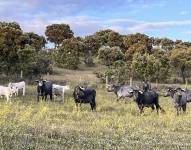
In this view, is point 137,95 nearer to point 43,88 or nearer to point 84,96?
point 84,96

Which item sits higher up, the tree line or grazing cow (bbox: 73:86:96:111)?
the tree line

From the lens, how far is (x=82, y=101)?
32.1 meters

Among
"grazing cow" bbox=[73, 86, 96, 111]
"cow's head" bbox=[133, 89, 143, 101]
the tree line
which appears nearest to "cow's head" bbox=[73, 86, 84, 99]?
"grazing cow" bbox=[73, 86, 96, 111]

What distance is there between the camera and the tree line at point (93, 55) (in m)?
49.5

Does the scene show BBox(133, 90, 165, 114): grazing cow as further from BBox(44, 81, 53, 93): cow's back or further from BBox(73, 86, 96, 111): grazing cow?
BBox(44, 81, 53, 93): cow's back

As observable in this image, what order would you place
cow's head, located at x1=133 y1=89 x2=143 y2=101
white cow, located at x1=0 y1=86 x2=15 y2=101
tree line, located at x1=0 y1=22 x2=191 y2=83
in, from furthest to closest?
tree line, located at x1=0 y1=22 x2=191 y2=83 < white cow, located at x1=0 y1=86 x2=15 y2=101 < cow's head, located at x1=133 y1=89 x2=143 y2=101

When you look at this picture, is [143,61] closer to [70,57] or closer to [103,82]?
[103,82]

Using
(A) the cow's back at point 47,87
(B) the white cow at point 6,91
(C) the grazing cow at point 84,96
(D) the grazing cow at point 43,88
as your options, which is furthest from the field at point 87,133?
(A) the cow's back at point 47,87

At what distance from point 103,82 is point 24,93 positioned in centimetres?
2089

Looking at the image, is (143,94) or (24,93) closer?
(143,94)

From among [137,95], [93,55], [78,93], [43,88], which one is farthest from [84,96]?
[93,55]

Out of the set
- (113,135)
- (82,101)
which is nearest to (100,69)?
(82,101)

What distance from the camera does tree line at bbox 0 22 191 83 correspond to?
1950 inches

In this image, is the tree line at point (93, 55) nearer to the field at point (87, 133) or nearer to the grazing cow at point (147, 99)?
the grazing cow at point (147, 99)
